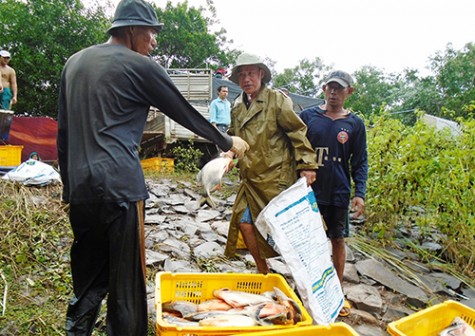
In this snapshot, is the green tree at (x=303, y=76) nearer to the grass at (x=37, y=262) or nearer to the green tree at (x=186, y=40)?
the green tree at (x=186, y=40)

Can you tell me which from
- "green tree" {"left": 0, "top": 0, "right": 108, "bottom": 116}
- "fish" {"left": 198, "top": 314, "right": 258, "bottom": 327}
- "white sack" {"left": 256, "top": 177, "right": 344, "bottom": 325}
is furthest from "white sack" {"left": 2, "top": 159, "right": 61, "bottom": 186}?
"green tree" {"left": 0, "top": 0, "right": 108, "bottom": 116}

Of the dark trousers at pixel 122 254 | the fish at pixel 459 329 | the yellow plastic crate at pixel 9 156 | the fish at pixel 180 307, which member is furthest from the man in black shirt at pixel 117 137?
the yellow plastic crate at pixel 9 156

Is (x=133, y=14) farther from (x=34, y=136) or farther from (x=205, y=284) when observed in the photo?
(x=34, y=136)

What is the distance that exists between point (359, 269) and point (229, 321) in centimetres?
300

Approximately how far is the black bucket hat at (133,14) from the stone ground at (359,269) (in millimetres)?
2213

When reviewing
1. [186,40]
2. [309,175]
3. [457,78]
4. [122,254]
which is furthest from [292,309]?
[457,78]

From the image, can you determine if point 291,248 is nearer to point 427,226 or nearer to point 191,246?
point 191,246

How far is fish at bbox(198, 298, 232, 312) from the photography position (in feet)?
7.73

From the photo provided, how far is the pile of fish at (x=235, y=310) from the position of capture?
6.88ft

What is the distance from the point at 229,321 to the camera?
207 cm

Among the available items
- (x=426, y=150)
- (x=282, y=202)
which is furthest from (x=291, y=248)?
(x=426, y=150)

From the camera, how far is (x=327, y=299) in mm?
2676

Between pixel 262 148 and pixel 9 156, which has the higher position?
pixel 262 148

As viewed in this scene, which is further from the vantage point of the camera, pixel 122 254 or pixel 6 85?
pixel 6 85
